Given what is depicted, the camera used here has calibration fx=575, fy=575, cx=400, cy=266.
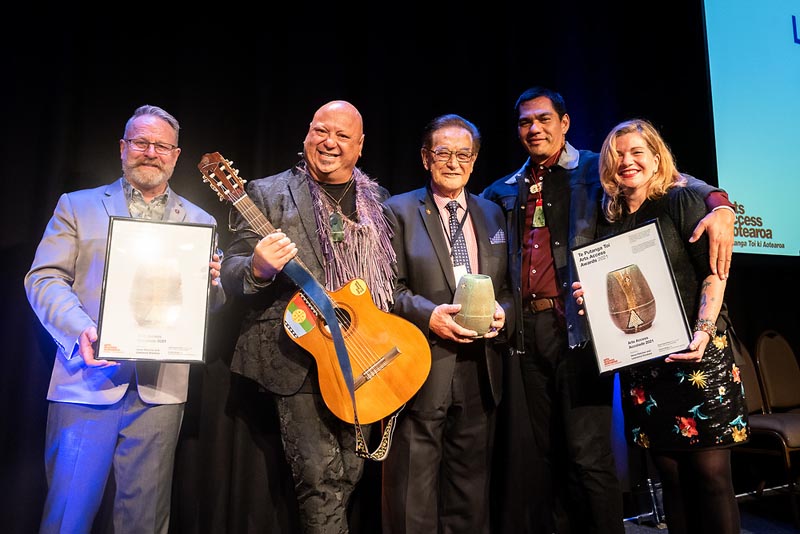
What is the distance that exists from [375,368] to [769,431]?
2800mm

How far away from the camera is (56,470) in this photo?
80.7 inches

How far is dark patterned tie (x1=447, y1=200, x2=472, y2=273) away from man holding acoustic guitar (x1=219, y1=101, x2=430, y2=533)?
0.30 meters

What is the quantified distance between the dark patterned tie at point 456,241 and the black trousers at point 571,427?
0.37 meters

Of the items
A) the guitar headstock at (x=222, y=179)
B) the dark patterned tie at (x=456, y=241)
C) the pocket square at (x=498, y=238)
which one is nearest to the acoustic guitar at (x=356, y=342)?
the guitar headstock at (x=222, y=179)

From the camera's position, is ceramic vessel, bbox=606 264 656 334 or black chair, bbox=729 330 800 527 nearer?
ceramic vessel, bbox=606 264 656 334

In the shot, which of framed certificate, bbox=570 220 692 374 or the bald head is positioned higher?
the bald head

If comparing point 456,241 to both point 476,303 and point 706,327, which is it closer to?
point 476,303

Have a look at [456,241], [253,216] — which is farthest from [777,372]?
[253,216]

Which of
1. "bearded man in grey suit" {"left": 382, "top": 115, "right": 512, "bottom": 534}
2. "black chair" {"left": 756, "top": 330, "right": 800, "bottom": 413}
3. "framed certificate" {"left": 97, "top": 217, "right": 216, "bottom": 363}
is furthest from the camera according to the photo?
"black chair" {"left": 756, "top": 330, "right": 800, "bottom": 413}

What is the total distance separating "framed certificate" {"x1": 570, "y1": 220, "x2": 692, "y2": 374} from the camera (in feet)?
6.28

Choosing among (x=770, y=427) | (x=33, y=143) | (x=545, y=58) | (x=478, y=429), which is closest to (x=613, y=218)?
(x=478, y=429)

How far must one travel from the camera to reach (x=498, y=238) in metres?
2.45

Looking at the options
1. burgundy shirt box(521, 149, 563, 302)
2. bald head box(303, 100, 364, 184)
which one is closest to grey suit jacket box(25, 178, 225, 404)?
bald head box(303, 100, 364, 184)

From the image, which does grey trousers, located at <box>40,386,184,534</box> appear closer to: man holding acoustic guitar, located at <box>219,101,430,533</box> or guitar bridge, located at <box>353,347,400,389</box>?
man holding acoustic guitar, located at <box>219,101,430,533</box>
